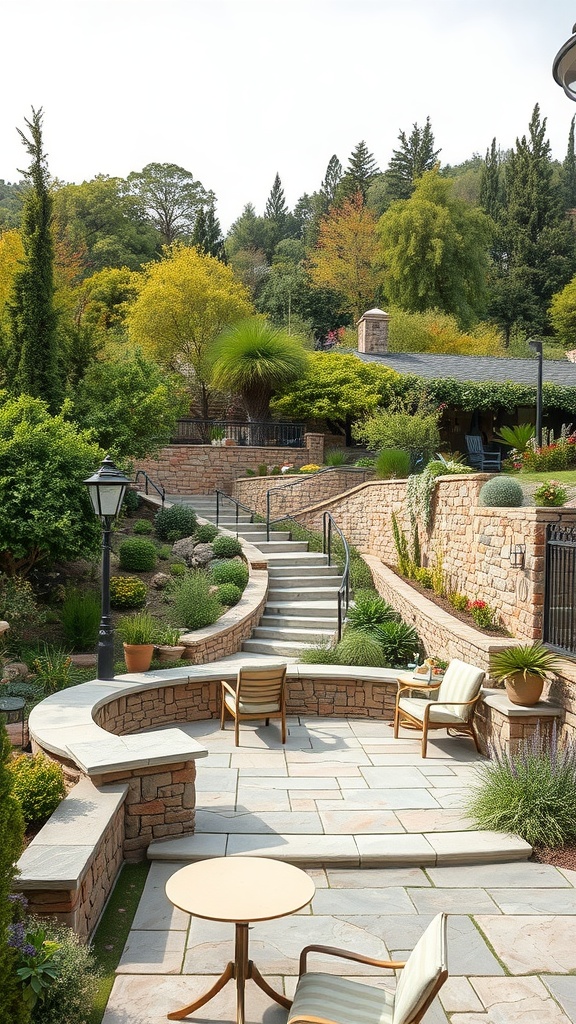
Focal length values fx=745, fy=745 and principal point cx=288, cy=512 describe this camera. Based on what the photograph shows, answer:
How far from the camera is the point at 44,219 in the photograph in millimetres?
11555

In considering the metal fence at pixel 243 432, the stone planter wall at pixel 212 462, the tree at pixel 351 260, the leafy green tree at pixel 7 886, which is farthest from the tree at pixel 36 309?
the tree at pixel 351 260

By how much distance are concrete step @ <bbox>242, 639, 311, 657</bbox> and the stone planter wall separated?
943 centimetres

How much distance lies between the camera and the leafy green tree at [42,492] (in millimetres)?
8938

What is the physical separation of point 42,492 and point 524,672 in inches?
233

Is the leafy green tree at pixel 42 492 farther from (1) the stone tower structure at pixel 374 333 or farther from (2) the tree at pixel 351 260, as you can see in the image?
(2) the tree at pixel 351 260

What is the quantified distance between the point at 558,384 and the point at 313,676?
17151mm

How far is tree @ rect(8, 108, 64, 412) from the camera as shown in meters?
11.4

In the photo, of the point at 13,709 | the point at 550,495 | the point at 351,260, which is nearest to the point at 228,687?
the point at 13,709

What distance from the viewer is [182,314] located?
22703 mm

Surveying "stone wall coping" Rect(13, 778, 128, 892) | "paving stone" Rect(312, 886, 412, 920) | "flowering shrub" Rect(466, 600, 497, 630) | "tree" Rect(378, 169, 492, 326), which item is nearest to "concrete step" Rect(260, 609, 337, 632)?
"flowering shrub" Rect(466, 600, 497, 630)

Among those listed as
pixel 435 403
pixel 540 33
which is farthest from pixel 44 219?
→ pixel 435 403

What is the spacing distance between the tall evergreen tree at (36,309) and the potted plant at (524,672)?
8.54 metres

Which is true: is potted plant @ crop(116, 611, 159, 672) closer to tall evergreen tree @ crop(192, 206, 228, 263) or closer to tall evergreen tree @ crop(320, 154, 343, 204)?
tall evergreen tree @ crop(192, 206, 228, 263)

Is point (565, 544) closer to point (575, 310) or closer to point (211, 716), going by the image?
point (211, 716)
